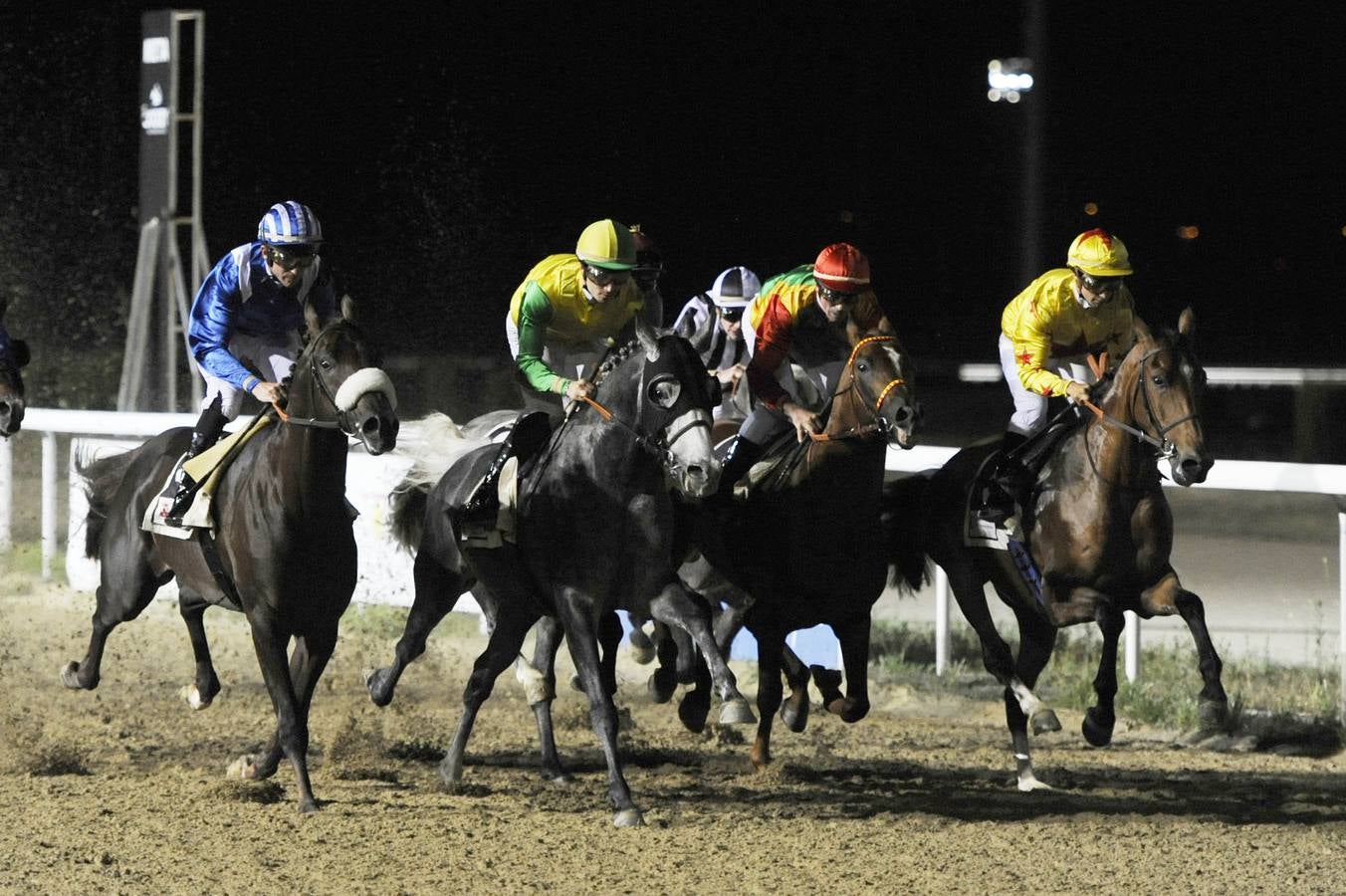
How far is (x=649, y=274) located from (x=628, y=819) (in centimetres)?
271

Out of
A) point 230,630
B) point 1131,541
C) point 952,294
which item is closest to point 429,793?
point 1131,541

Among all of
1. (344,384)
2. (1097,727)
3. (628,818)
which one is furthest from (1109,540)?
(344,384)

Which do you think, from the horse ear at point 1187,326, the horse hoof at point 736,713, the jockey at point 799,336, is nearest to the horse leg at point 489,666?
the jockey at point 799,336

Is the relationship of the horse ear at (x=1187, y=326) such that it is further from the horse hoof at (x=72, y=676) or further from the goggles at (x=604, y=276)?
the horse hoof at (x=72, y=676)

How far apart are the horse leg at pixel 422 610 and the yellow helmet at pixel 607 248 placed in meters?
1.28

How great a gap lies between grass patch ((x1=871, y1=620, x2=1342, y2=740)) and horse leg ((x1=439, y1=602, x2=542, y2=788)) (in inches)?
101

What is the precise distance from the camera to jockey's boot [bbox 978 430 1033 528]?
6.76 m

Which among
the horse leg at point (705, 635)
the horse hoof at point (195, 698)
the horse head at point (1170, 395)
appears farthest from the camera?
the horse hoof at point (195, 698)

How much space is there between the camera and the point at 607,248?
6.32 meters

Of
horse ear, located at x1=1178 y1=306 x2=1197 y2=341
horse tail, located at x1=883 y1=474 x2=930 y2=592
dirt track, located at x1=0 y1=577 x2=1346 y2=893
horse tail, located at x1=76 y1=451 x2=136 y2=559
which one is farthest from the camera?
horse tail, located at x1=76 y1=451 x2=136 y2=559

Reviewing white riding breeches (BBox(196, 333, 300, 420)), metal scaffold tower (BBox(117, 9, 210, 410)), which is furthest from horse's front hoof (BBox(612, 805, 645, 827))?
metal scaffold tower (BBox(117, 9, 210, 410))

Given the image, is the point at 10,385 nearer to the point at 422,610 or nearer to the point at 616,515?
the point at 422,610

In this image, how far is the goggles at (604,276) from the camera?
6430mm

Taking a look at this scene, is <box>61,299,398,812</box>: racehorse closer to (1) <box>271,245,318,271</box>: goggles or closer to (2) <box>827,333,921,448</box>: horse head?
(1) <box>271,245,318,271</box>: goggles
